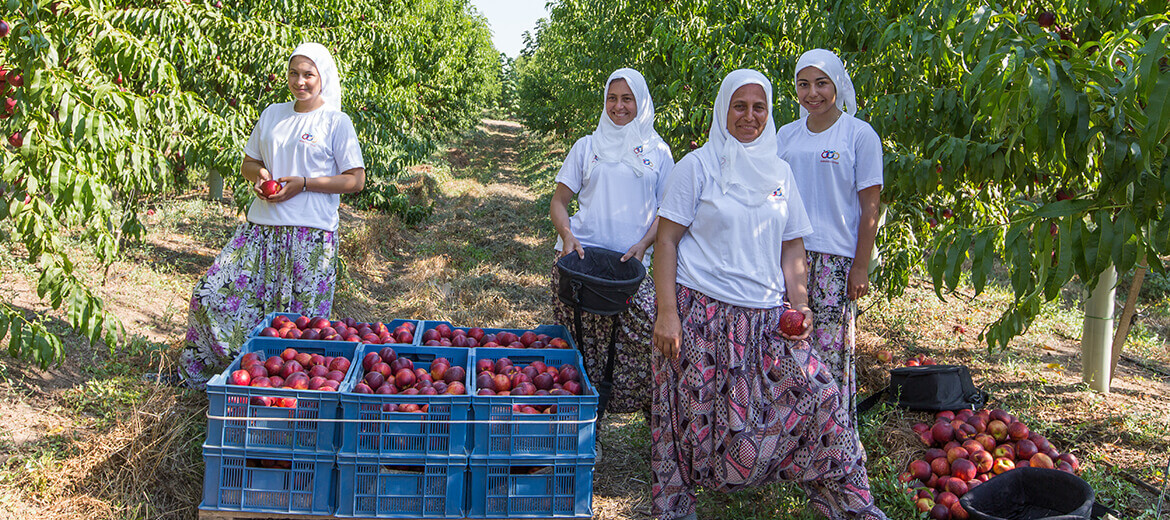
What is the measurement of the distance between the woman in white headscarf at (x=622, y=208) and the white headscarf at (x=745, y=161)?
73 cm

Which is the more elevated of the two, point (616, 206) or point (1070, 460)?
point (616, 206)

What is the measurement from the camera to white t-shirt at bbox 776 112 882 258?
3184mm

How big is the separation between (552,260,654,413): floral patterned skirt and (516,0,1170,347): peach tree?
3.86 ft

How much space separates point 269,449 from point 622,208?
1697mm

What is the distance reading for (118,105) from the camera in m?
3.22

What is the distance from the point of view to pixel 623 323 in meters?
3.52

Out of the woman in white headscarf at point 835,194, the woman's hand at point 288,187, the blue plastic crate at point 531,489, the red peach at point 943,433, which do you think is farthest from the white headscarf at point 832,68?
the woman's hand at point 288,187

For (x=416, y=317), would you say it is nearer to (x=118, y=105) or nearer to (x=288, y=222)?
(x=288, y=222)

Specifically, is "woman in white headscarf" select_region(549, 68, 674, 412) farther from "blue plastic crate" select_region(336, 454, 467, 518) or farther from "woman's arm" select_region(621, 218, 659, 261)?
"blue plastic crate" select_region(336, 454, 467, 518)

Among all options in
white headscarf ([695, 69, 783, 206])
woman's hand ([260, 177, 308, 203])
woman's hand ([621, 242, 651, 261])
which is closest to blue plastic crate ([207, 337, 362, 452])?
woman's hand ([260, 177, 308, 203])

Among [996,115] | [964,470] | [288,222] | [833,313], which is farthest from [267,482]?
[964,470]

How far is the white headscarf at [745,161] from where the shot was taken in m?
2.80

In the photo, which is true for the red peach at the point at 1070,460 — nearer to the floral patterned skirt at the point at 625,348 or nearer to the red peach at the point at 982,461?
the red peach at the point at 982,461

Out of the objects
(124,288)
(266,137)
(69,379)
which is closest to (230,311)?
(266,137)
